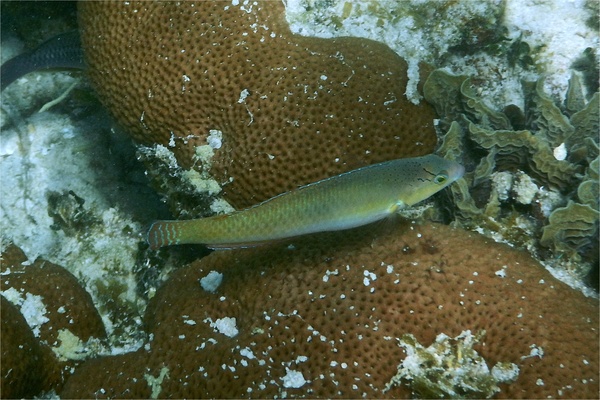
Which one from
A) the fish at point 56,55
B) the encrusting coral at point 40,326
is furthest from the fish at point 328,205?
the fish at point 56,55

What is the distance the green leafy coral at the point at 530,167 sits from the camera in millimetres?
3203

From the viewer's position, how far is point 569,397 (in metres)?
2.65

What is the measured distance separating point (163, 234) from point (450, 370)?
200cm

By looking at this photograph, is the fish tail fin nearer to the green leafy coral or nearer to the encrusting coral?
the encrusting coral

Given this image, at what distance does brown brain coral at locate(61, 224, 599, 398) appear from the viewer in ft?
9.27

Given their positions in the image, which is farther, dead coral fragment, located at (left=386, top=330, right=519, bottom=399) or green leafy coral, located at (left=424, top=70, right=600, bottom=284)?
green leafy coral, located at (left=424, top=70, right=600, bottom=284)

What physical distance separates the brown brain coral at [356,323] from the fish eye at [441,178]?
590 millimetres

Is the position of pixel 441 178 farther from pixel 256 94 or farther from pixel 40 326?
pixel 40 326

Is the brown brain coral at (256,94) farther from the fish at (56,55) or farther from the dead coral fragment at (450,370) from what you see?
the dead coral fragment at (450,370)

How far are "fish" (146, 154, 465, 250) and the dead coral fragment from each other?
2.94ft

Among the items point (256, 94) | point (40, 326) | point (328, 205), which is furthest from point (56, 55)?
point (328, 205)

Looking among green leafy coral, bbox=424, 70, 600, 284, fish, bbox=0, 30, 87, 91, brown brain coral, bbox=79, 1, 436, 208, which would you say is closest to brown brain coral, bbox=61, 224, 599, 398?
green leafy coral, bbox=424, 70, 600, 284

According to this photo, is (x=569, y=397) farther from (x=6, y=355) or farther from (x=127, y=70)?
(x=127, y=70)

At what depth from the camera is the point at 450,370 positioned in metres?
2.82
